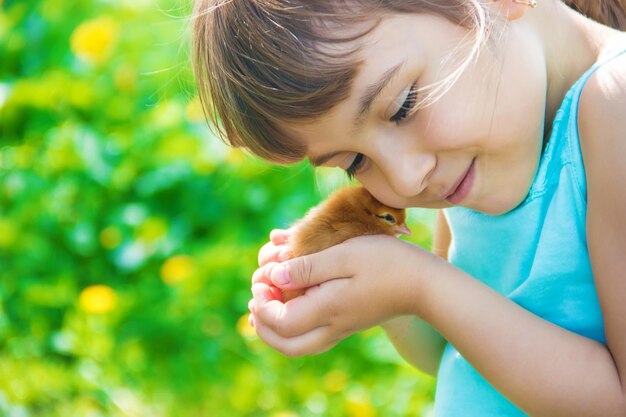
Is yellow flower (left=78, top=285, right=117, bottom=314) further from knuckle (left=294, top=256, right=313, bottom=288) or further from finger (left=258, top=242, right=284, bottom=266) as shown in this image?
knuckle (left=294, top=256, right=313, bottom=288)

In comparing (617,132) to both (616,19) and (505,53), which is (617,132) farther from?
(616,19)

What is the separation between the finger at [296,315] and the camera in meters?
1.39

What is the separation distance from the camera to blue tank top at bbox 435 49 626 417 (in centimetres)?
133

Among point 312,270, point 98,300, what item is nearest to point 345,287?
point 312,270

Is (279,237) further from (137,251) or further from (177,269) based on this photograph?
(137,251)

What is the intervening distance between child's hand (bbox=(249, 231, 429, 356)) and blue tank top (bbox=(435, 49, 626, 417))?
0.18 metres

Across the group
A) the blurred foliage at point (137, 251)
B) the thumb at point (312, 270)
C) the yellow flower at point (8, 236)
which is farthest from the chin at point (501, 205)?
the yellow flower at point (8, 236)

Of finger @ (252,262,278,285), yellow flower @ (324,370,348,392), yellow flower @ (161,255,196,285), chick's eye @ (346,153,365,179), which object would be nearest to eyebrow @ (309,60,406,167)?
chick's eye @ (346,153,365,179)

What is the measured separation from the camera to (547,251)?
4.50ft

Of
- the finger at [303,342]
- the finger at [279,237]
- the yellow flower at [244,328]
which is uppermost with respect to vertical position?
the finger at [279,237]

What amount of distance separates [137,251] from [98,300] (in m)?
0.26

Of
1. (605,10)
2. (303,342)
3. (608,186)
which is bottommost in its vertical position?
(303,342)

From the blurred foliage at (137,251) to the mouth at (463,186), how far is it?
110 centimetres

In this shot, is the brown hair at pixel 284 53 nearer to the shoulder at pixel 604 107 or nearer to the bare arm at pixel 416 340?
the shoulder at pixel 604 107
